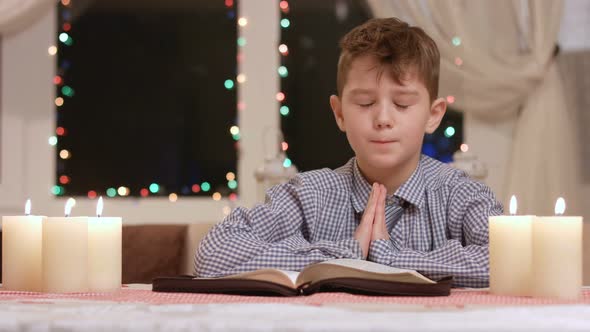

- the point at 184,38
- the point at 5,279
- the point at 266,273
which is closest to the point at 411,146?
the point at 266,273

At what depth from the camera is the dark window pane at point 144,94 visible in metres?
3.26

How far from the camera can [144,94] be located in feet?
10.8

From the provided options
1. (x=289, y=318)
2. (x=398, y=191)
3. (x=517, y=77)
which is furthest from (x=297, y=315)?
(x=517, y=77)

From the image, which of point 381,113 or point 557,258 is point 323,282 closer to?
point 557,258

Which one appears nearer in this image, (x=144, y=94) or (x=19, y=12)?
(x=19, y=12)

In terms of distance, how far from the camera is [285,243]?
1334mm

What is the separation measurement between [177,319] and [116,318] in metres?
0.06

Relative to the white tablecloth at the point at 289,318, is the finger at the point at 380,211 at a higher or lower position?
higher

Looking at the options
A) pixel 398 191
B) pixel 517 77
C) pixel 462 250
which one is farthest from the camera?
pixel 517 77

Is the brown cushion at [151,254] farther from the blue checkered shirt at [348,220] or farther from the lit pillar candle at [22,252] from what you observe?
the lit pillar candle at [22,252]

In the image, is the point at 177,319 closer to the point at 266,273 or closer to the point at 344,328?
the point at 344,328

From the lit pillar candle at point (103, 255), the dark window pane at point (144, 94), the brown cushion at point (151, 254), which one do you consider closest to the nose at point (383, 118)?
the lit pillar candle at point (103, 255)

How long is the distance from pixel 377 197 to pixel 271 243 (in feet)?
0.66

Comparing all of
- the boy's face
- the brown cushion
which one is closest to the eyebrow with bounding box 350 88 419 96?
the boy's face
